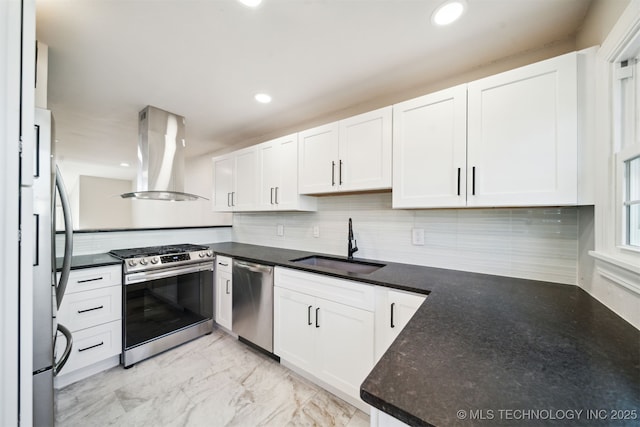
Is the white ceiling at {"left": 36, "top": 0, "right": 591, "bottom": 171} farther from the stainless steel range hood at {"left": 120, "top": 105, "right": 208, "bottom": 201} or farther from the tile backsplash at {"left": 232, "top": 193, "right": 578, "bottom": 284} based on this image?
the tile backsplash at {"left": 232, "top": 193, "right": 578, "bottom": 284}

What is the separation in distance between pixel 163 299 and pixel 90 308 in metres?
0.54

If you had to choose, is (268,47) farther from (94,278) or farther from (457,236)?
(94,278)

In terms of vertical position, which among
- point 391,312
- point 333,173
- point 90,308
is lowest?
point 90,308

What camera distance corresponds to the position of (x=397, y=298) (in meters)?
1.45

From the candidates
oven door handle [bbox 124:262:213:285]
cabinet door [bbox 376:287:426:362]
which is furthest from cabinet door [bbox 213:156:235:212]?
cabinet door [bbox 376:287:426:362]

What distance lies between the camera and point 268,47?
1536mm

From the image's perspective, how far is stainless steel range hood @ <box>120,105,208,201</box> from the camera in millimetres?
2412

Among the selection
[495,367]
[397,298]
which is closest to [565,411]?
[495,367]

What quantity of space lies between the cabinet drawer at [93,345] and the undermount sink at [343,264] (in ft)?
5.27

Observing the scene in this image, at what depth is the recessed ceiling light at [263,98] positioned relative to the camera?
7.08 ft

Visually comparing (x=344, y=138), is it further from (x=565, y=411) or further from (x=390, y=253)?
(x=565, y=411)

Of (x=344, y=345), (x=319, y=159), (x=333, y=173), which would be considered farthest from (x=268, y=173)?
(x=344, y=345)

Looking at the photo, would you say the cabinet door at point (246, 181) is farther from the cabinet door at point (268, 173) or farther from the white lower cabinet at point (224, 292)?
the white lower cabinet at point (224, 292)

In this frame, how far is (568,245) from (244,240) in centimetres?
325
